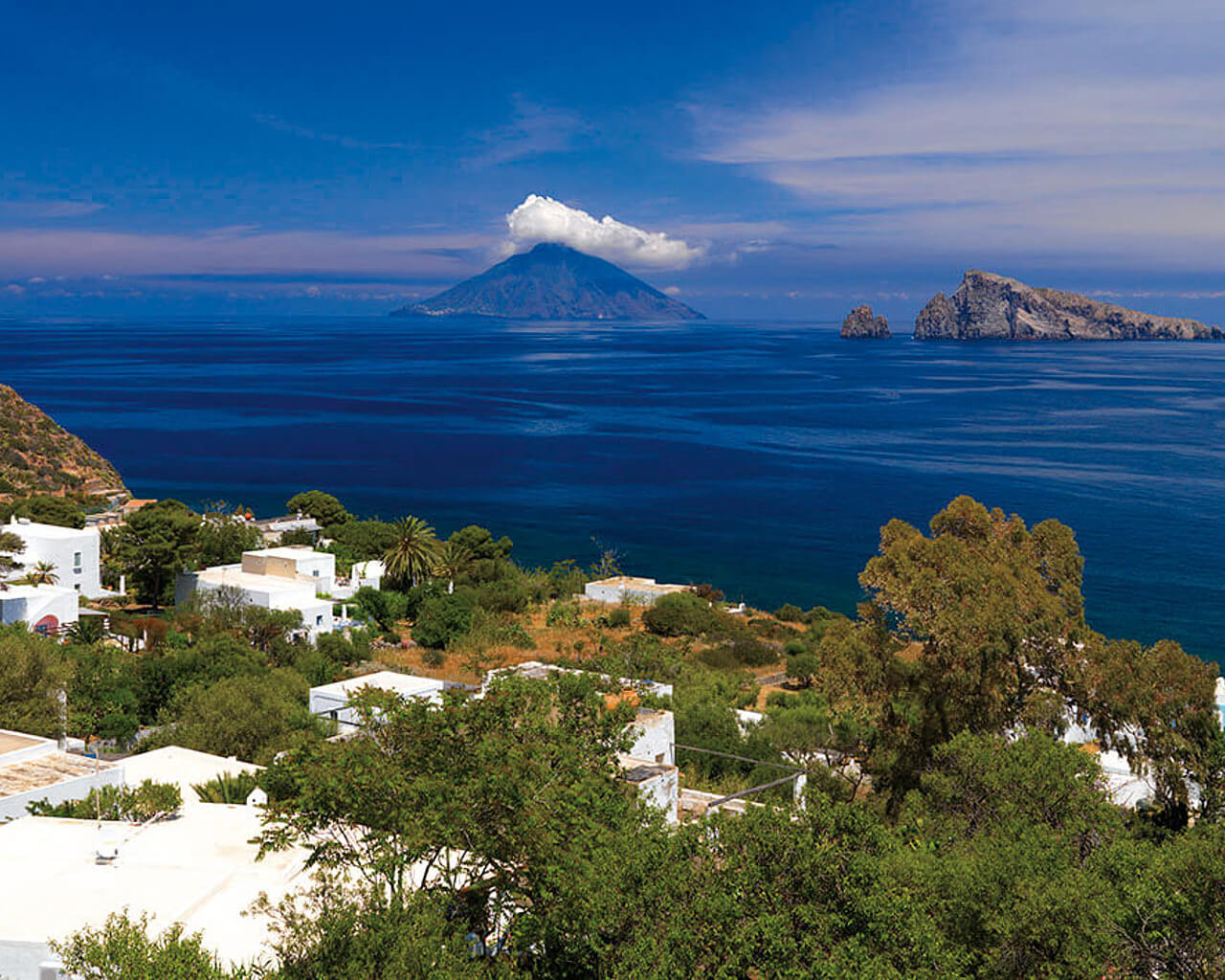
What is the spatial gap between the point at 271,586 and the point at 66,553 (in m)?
8.69

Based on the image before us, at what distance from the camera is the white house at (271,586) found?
34.7 m

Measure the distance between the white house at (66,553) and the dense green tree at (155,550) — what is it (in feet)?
3.30

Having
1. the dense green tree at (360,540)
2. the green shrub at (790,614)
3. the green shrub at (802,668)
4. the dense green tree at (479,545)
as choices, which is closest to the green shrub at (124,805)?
the green shrub at (802,668)

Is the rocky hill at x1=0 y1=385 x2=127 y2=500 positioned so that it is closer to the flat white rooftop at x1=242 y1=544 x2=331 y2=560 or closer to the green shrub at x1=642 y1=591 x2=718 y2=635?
the flat white rooftop at x1=242 y1=544 x2=331 y2=560

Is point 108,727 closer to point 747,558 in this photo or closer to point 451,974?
point 451,974

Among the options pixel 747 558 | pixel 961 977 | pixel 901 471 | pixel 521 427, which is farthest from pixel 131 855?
pixel 521 427

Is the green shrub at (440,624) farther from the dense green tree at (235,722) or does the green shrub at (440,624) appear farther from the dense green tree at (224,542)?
the dense green tree at (235,722)

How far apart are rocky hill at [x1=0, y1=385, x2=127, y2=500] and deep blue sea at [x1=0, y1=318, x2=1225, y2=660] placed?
211 inches

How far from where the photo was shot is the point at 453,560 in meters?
47.1

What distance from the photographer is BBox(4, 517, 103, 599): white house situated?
38.1 meters

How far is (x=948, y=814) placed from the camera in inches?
571

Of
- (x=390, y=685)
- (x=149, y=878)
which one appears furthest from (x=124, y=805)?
(x=390, y=685)

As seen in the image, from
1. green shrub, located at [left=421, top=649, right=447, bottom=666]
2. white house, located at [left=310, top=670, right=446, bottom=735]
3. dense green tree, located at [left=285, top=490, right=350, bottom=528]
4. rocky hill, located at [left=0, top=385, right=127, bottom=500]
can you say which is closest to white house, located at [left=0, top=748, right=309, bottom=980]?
white house, located at [left=310, top=670, right=446, bottom=735]

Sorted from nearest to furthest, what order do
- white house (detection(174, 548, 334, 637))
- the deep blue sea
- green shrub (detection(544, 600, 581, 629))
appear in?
white house (detection(174, 548, 334, 637))
green shrub (detection(544, 600, 581, 629))
the deep blue sea
